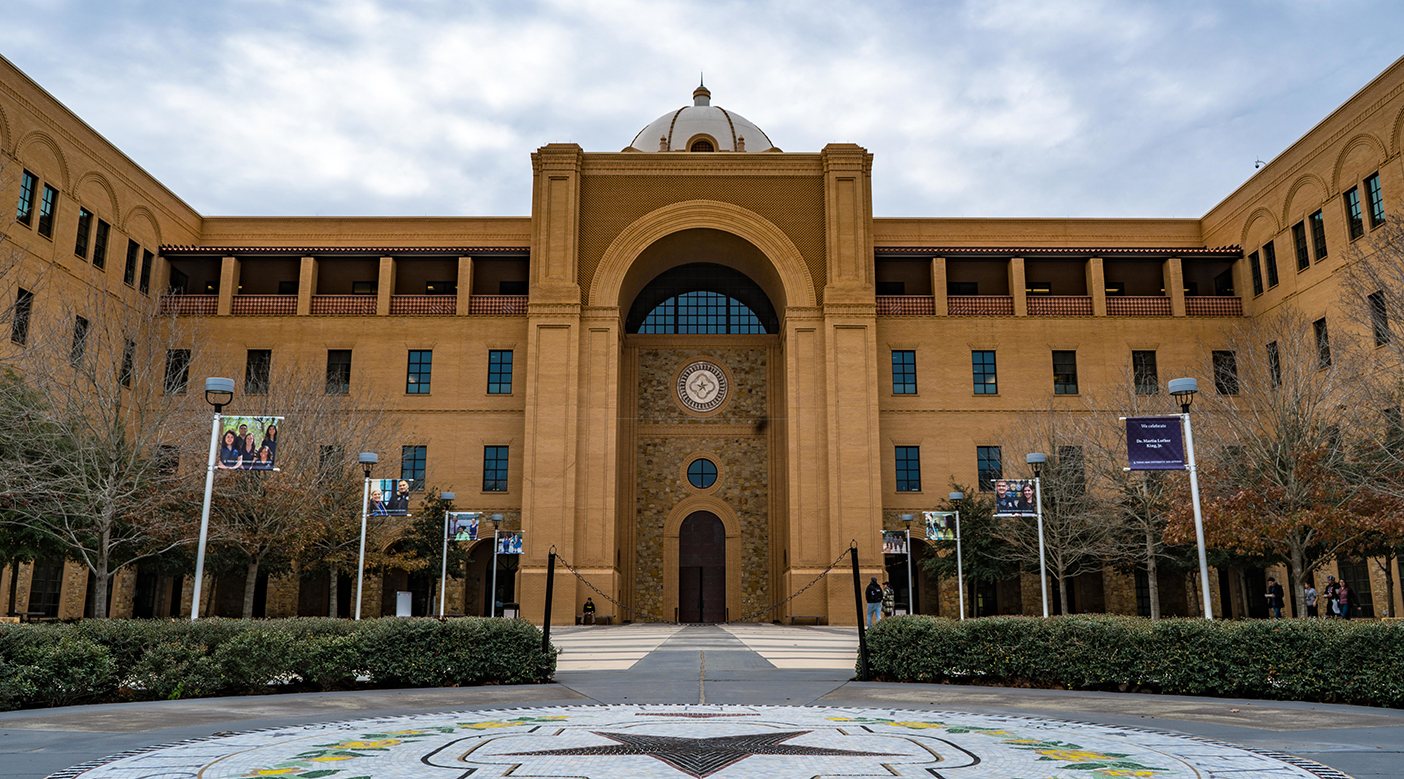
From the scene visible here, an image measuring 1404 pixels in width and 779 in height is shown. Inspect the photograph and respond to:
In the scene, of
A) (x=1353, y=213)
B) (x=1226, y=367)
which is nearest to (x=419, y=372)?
(x=1226, y=367)

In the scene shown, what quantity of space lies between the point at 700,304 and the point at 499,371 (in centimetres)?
936

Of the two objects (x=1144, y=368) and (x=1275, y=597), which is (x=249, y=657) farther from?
(x=1144, y=368)

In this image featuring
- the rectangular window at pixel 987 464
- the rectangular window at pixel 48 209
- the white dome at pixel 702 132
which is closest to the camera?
the rectangular window at pixel 48 209

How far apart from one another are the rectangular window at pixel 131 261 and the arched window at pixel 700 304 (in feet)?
59.4

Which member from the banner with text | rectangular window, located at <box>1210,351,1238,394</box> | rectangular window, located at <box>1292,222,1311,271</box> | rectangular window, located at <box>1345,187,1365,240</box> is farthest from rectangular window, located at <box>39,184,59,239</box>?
rectangular window, located at <box>1292,222,1311,271</box>

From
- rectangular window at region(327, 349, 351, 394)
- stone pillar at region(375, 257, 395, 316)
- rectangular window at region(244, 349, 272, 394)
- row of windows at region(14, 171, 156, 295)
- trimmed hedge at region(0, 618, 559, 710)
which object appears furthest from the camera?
stone pillar at region(375, 257, 395, 316)

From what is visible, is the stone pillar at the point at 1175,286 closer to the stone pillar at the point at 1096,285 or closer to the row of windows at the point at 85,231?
the stone pillar at the point at 1096,285

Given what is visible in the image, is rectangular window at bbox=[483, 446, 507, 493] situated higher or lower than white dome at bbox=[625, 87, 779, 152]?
lower

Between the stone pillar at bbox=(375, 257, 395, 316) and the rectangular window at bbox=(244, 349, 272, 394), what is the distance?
166 inches

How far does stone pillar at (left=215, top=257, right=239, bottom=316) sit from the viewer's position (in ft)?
119

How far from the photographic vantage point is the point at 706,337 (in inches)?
1582

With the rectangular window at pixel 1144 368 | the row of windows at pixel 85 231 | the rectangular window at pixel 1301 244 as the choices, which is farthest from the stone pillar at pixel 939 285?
the row of windows at pixel 85 231

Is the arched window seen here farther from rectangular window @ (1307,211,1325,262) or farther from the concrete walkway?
the concrete walkway

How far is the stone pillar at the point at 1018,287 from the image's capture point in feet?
121
